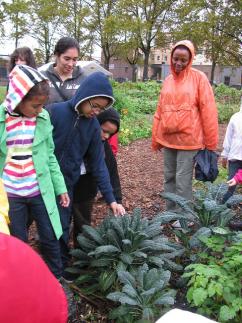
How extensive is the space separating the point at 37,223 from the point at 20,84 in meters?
0.92

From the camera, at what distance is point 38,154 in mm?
2553

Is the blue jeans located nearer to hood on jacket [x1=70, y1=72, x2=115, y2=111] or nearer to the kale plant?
the kale plant

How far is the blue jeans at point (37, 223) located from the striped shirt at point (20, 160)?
0.19ft

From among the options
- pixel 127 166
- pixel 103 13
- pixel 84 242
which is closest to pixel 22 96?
pixel 84 242

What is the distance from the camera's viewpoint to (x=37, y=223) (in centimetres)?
270

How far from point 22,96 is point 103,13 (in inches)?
1161

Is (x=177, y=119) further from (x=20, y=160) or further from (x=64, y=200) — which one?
(x=20, y=160)

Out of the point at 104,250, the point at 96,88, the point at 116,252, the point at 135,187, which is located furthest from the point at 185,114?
the point at 135,187

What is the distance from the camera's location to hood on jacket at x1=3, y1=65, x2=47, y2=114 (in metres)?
2.33

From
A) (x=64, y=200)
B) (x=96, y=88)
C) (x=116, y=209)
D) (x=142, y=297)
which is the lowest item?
(x=142, y=297)

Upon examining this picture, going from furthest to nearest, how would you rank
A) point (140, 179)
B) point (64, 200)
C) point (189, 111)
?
point (140, 179) < point (189, 111) < point (64, 200)

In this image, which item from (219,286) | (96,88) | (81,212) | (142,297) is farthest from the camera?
(81,212)

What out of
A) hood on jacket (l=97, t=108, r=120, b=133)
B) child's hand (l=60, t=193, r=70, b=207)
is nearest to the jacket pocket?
hood on jacket (l=97, t=108, r=120, b=133)

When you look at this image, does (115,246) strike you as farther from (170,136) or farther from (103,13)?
(103,13)
